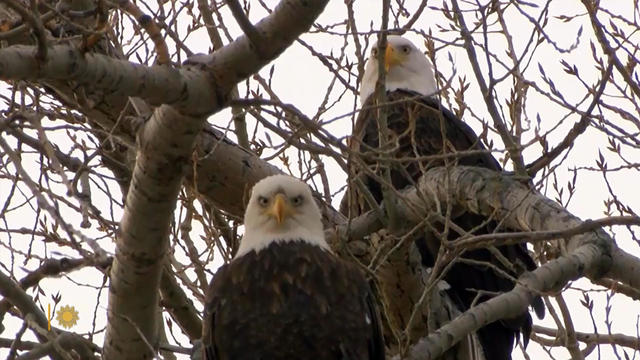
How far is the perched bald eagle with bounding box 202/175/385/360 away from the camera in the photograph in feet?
13.9

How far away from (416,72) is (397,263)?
297 centimetres

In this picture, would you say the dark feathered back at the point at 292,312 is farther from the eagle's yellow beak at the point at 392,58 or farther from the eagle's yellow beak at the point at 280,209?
the eagle's yellow beak at the point at 392,58

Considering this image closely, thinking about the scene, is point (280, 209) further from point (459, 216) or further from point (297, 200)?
point (459, 216)

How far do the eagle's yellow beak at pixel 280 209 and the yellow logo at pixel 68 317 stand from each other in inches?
35.4

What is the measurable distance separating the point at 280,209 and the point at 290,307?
54 cm

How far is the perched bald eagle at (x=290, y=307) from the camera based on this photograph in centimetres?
423

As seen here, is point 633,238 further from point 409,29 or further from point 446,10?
point 446,10

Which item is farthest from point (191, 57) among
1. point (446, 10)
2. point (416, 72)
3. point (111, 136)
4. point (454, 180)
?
point (416, 72)

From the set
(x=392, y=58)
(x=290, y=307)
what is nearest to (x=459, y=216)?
(x=290, y=307)

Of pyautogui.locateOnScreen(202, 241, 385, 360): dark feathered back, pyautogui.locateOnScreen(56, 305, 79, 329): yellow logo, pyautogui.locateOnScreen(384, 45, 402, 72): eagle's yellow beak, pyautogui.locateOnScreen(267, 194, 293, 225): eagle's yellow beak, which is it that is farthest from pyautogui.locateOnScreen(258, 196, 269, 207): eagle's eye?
pyautogui.locateOnScreen(384, 45, 402, 72): eagle's yellow beak

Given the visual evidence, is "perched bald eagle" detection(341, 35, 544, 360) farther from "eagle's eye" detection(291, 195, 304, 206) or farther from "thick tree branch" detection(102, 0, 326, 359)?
"thick tree branch" detection(102, 0, 326, 359)

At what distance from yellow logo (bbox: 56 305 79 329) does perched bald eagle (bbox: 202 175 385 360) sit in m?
0.49

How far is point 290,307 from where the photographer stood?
4.27 metres

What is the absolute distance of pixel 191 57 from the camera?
3.38 m
